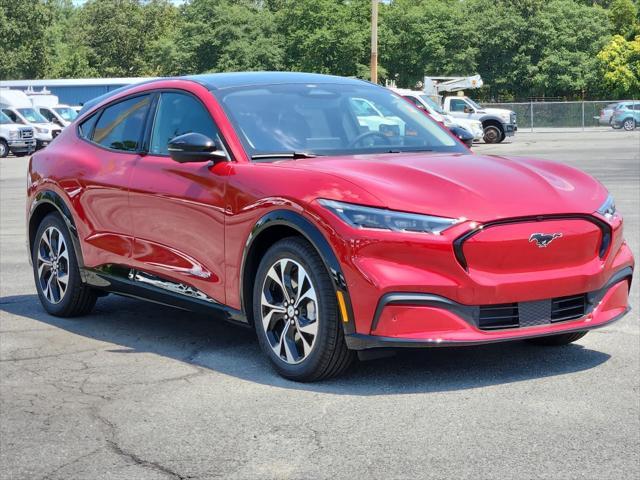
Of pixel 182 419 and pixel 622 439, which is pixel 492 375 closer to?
pixel 622 439

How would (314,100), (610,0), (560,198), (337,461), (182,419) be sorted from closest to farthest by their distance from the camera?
(337,461)
(182,419)
(560,198)
(314,100)
(610,0)

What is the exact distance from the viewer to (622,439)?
15.3ft

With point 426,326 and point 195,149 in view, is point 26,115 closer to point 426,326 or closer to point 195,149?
point 195,149

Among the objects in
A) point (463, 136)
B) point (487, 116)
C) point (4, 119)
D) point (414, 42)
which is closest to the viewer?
point (463, 136)

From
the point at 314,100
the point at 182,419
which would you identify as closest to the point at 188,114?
the point at 314,100

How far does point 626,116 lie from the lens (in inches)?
2226

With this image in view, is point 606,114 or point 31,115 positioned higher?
point 31,115

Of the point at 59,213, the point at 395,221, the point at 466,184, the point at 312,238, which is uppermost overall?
the point at 466,184

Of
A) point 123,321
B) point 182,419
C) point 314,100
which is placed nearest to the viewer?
point 182,419

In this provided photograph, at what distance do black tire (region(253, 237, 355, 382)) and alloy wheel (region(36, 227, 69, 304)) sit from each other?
2.37 meters

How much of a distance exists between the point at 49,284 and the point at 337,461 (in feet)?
13.2

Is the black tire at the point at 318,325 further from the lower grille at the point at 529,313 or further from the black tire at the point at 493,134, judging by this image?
the black tire at the point at 493,134

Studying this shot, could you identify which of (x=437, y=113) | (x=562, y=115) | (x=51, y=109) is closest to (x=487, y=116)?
(x=437, y=113)

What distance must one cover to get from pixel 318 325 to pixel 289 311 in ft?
0.87
